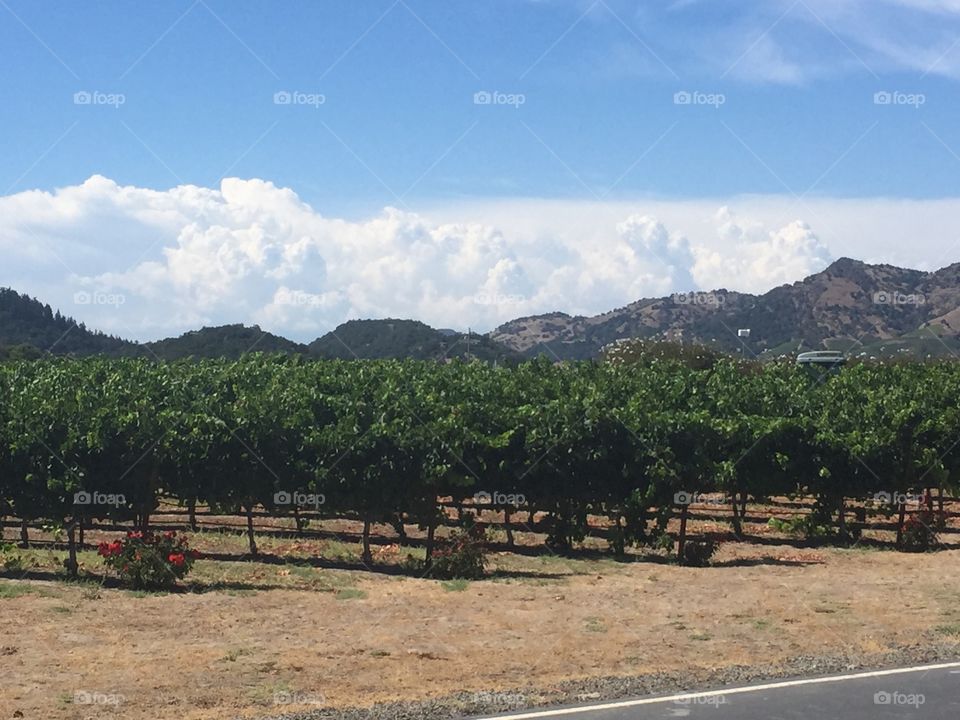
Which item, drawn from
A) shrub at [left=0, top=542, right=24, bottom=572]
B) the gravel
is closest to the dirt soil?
the gravel

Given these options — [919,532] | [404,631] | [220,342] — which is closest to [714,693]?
[404,631]

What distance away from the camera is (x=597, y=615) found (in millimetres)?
18953

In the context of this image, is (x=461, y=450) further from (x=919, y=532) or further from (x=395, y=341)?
(x=395, y=341)

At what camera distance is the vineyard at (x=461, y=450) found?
24688mm

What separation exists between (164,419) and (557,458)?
9.62m

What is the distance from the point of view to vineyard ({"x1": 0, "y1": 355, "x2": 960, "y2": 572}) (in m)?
24.7

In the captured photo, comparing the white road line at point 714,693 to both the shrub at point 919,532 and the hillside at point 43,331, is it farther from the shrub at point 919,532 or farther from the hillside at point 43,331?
the hillside at point 43,331

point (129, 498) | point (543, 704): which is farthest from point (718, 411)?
point (543, 704)

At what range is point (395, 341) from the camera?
134250 millimetres

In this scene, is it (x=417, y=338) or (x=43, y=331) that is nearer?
(x=417, y=338)

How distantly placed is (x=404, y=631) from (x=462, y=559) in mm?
6379

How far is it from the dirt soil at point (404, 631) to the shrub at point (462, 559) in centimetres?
65

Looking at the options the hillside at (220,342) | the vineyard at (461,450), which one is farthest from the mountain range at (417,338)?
the vineyard at (461,450)

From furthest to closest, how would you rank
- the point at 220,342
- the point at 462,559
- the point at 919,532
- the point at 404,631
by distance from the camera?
1. the point at 220,342
2. the point at 919,532
3. the point at 462,559
4. the point at 404,631
